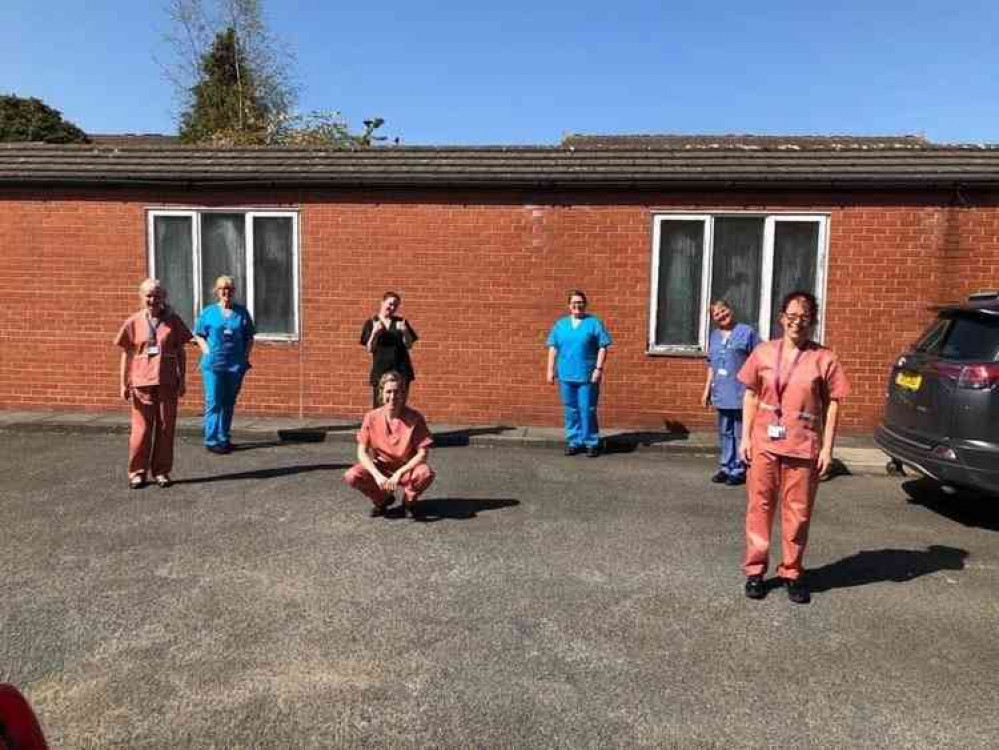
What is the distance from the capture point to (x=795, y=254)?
906 centimetres

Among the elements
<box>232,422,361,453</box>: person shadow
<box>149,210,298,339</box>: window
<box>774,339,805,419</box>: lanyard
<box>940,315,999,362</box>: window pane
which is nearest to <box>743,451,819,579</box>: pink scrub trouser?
<box>774,339,805,419</box>: lanyard

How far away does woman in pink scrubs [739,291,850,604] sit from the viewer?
4125mm

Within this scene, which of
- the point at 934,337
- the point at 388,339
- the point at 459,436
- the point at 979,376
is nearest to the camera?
the point at 979,376

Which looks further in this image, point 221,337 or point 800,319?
point 221,337

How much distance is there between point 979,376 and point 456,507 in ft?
12.5

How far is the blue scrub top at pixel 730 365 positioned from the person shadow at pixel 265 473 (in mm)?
3472

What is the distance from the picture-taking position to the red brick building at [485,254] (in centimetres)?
888

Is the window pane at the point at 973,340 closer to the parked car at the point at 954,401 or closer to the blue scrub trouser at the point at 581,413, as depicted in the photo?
the parked car at the point at 954,401

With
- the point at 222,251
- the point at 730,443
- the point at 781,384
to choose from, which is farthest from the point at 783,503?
the point at 222,251

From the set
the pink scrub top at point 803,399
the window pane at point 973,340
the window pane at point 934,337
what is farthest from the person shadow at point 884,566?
the window pane at point 934,337

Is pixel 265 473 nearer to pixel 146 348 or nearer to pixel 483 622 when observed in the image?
pixel 146 348

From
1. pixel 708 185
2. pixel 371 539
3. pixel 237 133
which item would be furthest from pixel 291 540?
pixel 237 133

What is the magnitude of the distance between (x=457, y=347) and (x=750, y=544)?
5.69 metres

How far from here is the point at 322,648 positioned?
3609mm
